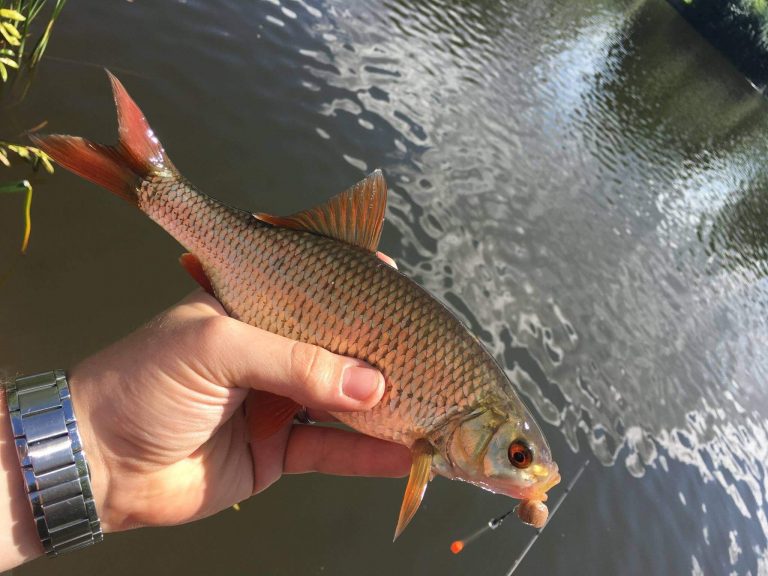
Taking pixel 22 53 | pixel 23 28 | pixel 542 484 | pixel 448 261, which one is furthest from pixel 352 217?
pixel 22 53

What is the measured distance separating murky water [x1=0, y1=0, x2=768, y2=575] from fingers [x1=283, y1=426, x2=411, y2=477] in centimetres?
154

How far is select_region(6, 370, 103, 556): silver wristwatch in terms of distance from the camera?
1.93 m

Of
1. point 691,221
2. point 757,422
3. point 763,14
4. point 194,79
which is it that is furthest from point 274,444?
point 763,14

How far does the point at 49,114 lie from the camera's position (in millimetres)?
5535

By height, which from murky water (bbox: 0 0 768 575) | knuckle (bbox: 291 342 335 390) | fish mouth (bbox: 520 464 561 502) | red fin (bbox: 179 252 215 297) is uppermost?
fish mouth (bbox: 520 464 561 502)

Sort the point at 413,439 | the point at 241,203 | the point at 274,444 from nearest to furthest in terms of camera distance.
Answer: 1. the point at 413,439
2. the point at 274,444
3. the point at 241,203

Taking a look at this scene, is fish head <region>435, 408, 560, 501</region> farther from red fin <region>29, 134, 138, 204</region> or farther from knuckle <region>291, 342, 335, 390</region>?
red fin <region>29, 134, 138, 204</region>

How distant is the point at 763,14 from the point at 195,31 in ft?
127

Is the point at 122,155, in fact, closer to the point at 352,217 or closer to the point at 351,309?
the point at 352,217

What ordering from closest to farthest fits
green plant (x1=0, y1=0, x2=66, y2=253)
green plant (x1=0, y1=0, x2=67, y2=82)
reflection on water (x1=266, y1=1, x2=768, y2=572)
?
green plant (x1=0, y1=0, x2=66, y2=253)
green plant (x1=0, y1=0, x2=67, y2=82)
reflection on water (x1=266, y1=1, x2=768, y2=572)

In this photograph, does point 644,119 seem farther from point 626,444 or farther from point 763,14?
point 763,14

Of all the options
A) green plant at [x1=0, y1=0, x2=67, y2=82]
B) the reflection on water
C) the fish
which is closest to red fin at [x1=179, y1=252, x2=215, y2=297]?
the fish

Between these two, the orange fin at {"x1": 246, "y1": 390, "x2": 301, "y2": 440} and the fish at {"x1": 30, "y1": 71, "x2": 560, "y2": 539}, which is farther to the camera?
the orange fin at {"x1": 246, "y1": 390, "x2": 301, "y2": 440}

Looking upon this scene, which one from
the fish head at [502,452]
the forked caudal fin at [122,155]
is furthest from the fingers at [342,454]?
the forked caudal fin at [122,155]
